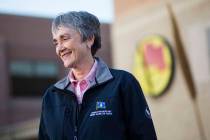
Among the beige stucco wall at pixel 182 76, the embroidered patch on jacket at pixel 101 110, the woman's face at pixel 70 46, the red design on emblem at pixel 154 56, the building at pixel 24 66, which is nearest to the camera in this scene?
the embroidered patch on jacket at pixel 101 110

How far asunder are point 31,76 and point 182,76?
89.0 ft

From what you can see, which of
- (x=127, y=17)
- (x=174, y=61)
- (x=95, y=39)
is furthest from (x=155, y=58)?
(x=95, y=39)

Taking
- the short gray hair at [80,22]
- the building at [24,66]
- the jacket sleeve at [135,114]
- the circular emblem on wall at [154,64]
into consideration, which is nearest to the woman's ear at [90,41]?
the short gray hair at [80,22]

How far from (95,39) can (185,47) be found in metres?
6.16

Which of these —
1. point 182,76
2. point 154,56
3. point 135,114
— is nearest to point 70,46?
point 135,114

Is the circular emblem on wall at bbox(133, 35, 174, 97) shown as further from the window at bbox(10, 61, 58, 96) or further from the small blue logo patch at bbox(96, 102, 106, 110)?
the window at bbox(10, 61, 58, 96)

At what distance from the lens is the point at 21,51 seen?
35.1 metres

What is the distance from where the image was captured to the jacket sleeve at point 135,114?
9.75 ft

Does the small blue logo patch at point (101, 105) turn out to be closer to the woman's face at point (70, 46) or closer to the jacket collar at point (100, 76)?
the jacket collar at point (100, 76)

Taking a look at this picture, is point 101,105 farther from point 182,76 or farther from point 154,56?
point 154,56

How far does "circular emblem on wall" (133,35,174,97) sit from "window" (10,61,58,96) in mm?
25126

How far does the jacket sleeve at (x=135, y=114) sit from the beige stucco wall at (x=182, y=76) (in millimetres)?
5665

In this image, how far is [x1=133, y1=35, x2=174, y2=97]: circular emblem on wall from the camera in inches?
377

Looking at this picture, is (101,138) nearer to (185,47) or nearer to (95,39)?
(95,39)
